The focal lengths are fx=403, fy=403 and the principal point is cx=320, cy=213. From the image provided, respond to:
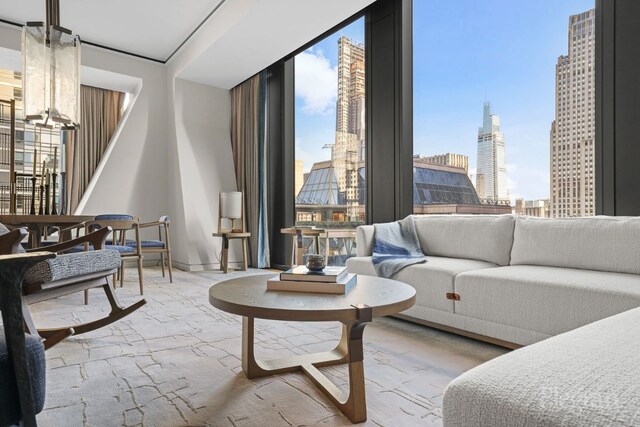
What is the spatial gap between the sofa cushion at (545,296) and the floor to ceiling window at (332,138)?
216cm

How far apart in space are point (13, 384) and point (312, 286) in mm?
959

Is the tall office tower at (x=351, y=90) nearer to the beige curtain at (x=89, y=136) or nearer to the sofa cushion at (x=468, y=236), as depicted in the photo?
the sofa cushion at (x=468, y=236)

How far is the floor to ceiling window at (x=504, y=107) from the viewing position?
109 inches

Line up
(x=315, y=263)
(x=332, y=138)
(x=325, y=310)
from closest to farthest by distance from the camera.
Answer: (x=325, y=310)
(x=315, y=263)
(x=332, y=138)

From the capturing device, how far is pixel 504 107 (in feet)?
10.6

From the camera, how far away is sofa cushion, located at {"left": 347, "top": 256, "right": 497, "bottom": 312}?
7.93 ft

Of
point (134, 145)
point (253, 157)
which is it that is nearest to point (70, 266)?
point (253, 157)

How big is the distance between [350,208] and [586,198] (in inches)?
90.4

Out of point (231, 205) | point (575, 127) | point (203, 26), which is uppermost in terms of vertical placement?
point (203, 26)

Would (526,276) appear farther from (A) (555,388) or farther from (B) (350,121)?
(B) (350,121)

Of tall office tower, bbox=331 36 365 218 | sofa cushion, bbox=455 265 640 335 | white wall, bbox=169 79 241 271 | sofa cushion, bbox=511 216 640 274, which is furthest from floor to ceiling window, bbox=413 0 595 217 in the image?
white wall, bbox=169 79 241 271

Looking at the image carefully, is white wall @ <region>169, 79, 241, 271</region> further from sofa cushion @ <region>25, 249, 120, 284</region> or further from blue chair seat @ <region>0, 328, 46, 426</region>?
blue chair seat @ <region>0, 328, 46, 426</region>

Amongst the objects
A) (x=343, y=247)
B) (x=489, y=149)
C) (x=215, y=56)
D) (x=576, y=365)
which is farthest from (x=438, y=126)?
(x=576, y=365)

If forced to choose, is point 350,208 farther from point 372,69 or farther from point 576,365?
point 576,365
